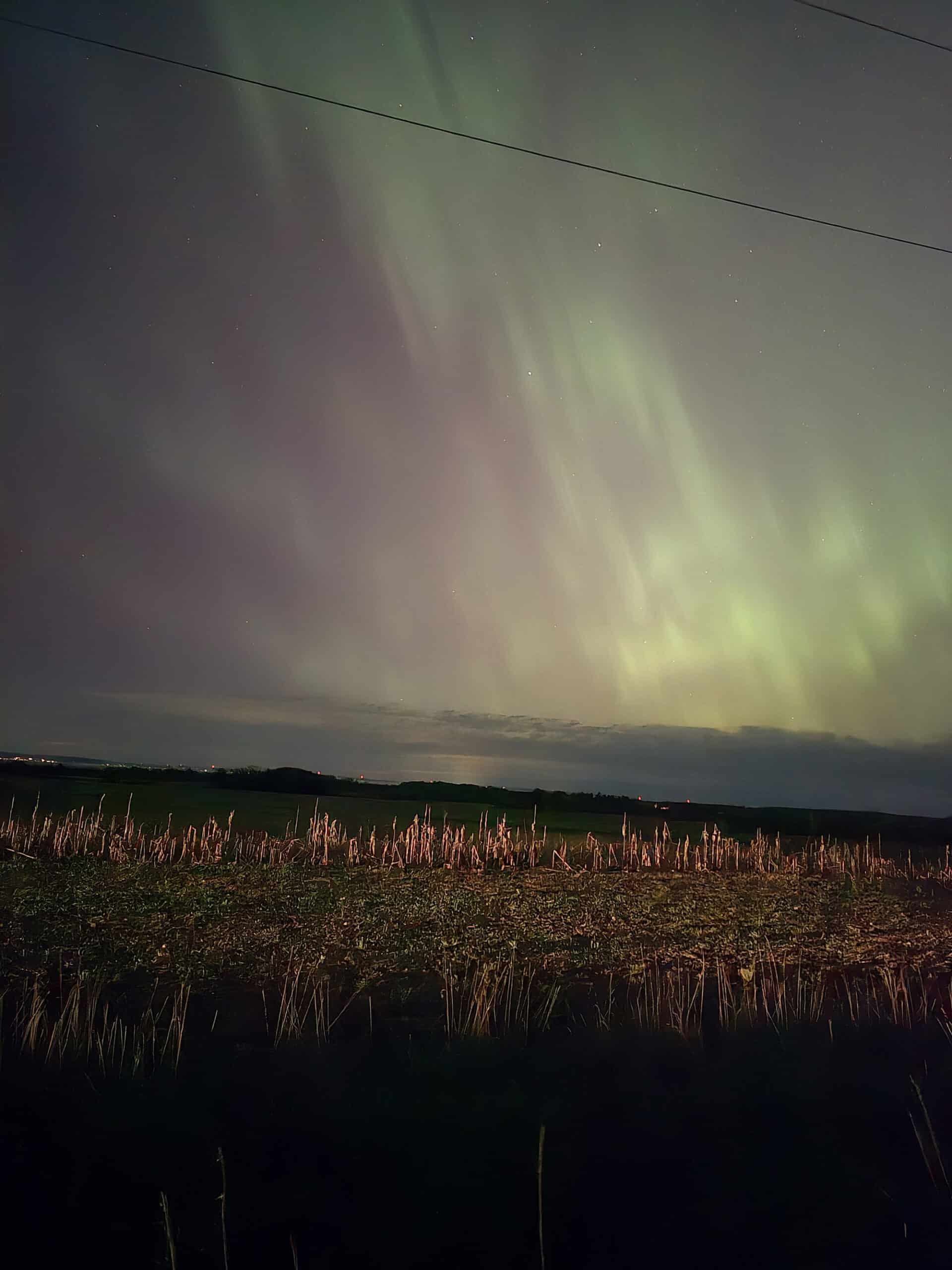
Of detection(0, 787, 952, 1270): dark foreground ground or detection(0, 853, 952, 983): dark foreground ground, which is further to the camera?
detection(0, 853, 952, 983): dark foreground ground

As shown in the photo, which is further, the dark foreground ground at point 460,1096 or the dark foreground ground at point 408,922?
the dark foreground ground at point 408,922

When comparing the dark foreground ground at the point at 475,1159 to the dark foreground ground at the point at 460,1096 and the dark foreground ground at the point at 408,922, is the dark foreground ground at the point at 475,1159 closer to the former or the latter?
the dark foreground ground at the point at 460,1096

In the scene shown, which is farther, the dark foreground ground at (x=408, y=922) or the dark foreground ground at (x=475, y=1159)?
the dark foreground ground at (x=408, y=922)

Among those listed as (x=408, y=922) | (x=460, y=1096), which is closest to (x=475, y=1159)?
(x=460, y=1096)

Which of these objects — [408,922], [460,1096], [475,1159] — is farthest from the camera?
[408,922]

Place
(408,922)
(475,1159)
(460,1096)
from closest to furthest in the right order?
1. (475,1159)
2. (460,1096)
3. (408,922)

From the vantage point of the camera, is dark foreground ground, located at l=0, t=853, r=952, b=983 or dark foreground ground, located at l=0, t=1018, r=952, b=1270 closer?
dark foreground ground, located at l=0, t=1018, r=952, b=1270

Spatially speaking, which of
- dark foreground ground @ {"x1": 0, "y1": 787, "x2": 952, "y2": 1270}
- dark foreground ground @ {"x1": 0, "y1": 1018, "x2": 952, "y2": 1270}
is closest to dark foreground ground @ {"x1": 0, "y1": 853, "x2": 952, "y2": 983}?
dark foreground ground @ {"x1": 0, "y1": 787, "x2": 952, "y2": 1270}

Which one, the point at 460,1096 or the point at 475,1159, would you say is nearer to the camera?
the point at 475,1159

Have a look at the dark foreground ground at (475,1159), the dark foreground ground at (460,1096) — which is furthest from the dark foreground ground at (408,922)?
the dark foreground ground at (475,1159)

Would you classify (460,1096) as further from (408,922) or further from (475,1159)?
(408,922)

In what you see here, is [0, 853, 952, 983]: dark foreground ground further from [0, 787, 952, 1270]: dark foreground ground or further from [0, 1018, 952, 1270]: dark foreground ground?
[0, 1018, 952, 1270]: dark foreground ground

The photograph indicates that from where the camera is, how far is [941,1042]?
652 centimetres

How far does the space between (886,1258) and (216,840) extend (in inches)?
561
